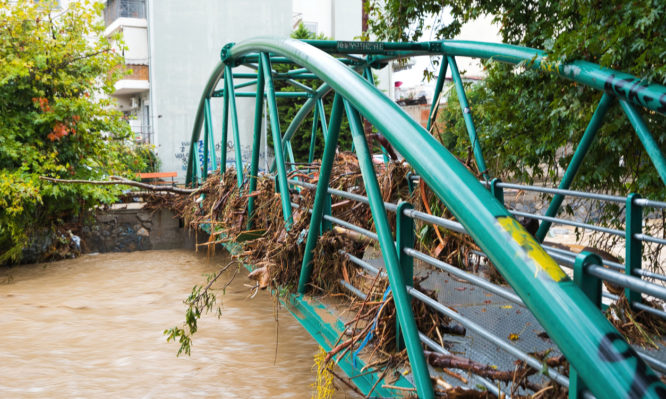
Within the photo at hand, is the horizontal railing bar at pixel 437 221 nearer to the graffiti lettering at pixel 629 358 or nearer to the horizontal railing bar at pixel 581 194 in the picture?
the graffiti lettering at pixel 629 358

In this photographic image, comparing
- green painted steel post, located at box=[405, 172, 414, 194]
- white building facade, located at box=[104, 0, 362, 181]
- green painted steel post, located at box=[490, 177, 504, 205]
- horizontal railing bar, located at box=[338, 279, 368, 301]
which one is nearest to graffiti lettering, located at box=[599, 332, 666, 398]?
horizontal railing bar, located at box=[338, 279, 368, 301]

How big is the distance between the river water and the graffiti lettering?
4.02 meters

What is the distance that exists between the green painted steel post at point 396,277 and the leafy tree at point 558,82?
1.84 metres

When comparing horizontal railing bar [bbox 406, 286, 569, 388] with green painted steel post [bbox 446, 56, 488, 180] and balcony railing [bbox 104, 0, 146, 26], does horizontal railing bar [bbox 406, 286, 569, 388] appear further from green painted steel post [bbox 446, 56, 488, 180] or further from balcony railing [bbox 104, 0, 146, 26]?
balcony railing [bbox 104, 0, 146, 26]

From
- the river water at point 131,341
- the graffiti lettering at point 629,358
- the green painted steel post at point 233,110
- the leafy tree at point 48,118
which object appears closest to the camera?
the graffiti lettering at point 629,358

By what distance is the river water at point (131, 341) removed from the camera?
208 inches

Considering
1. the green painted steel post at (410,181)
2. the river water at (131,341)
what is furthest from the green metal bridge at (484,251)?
the river water at (131,341)

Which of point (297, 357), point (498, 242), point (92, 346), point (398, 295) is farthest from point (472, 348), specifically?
point (92, 346)

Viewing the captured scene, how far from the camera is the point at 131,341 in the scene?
645cm

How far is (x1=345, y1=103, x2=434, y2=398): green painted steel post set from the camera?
2029mm

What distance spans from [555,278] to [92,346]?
595 centimetres

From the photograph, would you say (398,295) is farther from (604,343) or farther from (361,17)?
(361,17)

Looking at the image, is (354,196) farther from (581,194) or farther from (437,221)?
(581,194)

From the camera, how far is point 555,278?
1.26 m
